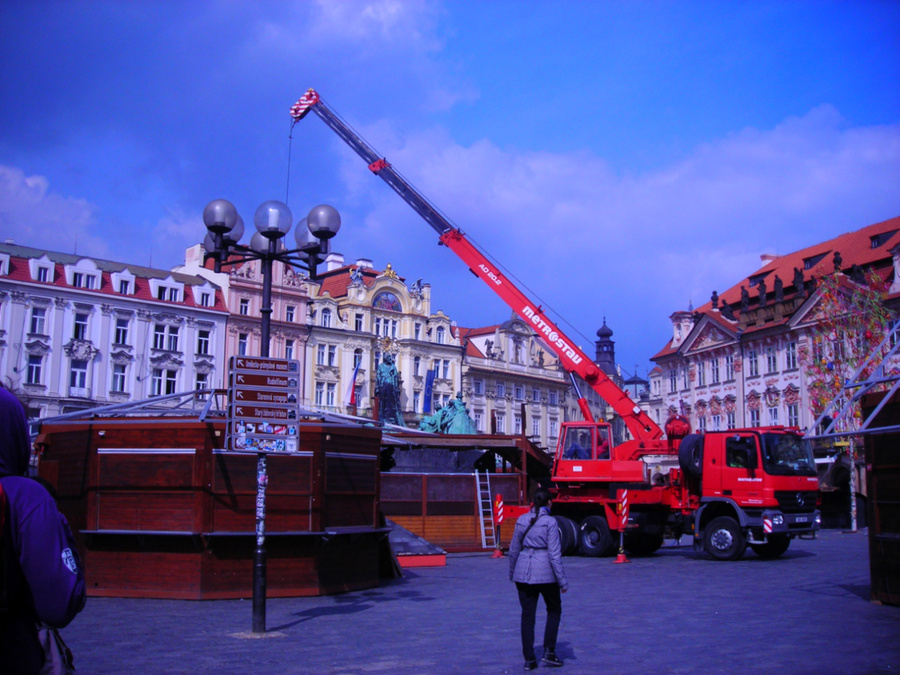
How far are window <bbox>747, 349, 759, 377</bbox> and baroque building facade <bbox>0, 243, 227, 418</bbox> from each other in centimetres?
3360

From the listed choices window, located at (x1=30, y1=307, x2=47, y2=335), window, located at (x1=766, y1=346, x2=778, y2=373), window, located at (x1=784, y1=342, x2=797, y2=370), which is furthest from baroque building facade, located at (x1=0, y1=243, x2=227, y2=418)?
window, located at (x1=784, y1=342, x2=797, y2=370)

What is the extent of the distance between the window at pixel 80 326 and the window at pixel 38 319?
70.8 inches

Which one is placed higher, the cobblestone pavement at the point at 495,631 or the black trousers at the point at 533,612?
the black trousers at the point at 533,612

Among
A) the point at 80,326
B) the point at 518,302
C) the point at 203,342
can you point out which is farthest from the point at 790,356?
the point at 80,326

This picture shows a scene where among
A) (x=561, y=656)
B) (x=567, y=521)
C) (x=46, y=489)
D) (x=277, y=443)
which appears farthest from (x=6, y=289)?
(x=46, y=489)

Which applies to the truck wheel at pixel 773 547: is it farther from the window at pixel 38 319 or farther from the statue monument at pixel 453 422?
the window at pixel 38 319

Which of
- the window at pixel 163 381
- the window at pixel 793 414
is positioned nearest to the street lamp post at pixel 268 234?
the window at pixel 163 381

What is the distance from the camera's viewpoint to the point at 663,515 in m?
23.3

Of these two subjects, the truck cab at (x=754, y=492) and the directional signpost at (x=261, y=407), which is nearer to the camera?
the directional signpost at (x=261, y=407)

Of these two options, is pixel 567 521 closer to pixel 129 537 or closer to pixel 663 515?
pixel 663 515

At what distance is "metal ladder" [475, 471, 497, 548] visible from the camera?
26.0 meters

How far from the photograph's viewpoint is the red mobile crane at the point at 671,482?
2055cm

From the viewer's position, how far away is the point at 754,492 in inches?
803

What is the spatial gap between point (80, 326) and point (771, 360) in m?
41.2
